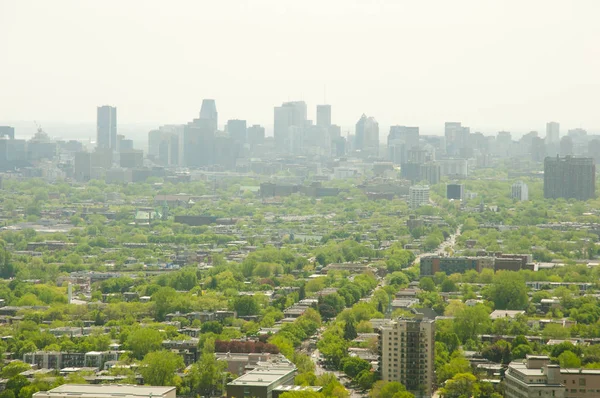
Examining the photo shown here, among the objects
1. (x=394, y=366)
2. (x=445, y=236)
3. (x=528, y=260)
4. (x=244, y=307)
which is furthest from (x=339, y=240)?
(x=394, y=366)

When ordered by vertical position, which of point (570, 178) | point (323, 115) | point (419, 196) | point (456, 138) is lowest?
point (419, 196)

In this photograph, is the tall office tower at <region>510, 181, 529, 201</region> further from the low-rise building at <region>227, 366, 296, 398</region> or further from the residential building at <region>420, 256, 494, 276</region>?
the low-rise building at <region>227, 366, 296, 398</region>

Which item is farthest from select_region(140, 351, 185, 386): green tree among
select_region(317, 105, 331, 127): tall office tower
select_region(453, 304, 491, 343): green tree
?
select_region(317, 105, 331, 127): tall office tower

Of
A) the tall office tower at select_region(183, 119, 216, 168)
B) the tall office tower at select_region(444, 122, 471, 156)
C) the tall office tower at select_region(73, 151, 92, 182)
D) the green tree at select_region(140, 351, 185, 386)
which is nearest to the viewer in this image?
the green tree at select_region(140, 351, 185, 386)

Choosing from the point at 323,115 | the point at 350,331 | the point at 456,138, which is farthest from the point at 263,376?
the point at 323,115

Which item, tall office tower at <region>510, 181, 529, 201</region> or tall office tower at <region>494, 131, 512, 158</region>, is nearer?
tall office tower at <region>510, 181, 529, 201</region>

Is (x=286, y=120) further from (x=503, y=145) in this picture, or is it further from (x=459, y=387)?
(x=459, y=387)

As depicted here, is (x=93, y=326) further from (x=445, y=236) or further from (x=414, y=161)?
(x=414, y=161)
